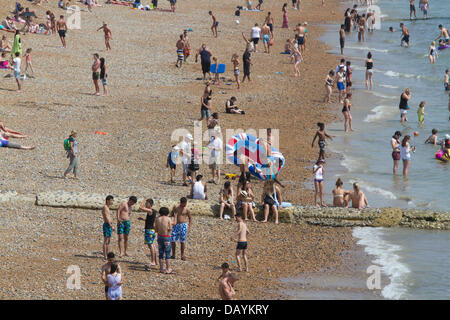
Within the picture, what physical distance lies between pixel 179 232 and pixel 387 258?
486cm

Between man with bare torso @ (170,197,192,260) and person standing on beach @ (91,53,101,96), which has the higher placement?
person standing on beach @ (91,53,101,96)

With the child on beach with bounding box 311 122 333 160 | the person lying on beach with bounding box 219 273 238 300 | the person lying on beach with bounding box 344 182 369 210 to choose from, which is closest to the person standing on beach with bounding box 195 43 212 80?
the child on beach with bounding box 311 122 333 160

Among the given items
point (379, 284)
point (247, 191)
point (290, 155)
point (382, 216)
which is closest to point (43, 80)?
point (290, 155)

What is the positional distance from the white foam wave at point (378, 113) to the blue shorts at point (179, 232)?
605 inches

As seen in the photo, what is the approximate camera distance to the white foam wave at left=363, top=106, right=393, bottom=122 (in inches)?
1130

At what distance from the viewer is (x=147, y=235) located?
1392 cm

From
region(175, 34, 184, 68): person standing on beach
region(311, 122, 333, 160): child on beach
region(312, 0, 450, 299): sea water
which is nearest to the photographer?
region(312, 0, 450, 299): sea water

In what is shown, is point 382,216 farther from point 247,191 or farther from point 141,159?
point 141,159

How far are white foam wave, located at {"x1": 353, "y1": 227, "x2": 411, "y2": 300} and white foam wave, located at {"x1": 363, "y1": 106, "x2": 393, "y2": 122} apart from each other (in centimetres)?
1157

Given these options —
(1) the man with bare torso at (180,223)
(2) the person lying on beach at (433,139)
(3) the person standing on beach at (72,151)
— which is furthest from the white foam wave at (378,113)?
(1) the man with bare torso at (180,223)

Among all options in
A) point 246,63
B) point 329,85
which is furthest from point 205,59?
point 329,85

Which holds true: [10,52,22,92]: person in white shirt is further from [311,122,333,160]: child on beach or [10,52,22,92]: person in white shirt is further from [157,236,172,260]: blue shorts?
[157,236,172,260]: blue shorts

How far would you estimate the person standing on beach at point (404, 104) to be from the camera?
26953 millimetres

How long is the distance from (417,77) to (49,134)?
68.8 ft
